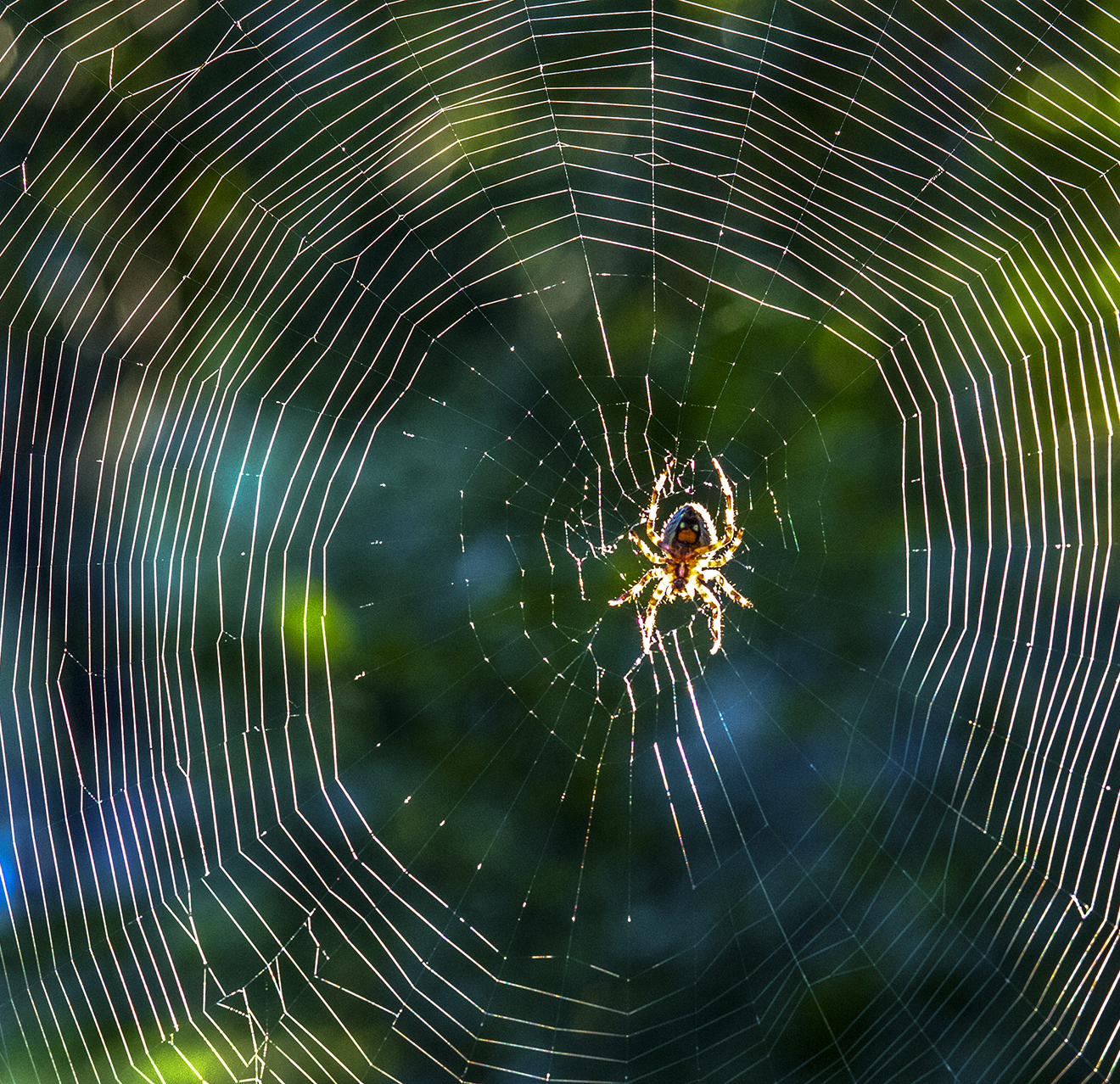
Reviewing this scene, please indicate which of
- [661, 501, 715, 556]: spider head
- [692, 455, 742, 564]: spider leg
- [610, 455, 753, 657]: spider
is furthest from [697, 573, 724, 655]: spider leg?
[661, 501, 715, 556]: spider head

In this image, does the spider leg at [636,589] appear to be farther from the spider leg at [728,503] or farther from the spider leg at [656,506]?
the spider leg at [728,503]

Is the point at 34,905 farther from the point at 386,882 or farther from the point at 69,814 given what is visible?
the point at 386,882

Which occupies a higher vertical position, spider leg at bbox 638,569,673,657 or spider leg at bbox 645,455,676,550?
spider leg at bbox 645,455,676,550

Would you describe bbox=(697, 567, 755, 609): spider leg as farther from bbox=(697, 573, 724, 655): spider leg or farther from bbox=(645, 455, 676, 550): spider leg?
bbox=(645, 455, 676, 550): spider leg

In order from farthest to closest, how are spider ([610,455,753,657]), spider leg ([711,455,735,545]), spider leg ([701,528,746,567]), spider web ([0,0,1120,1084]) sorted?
1. spider leg ([701,528,746,567])
2. spider ([610,455,753,657])
3. spider leg ([711,455,735,545])
4. spider web ([0,0,1120,1084])

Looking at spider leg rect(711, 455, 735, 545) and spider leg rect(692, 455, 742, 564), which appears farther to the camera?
spider leg rect(692, 455, 742, 564)

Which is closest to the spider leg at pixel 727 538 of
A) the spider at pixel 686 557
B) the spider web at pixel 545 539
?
the spider at pixel 686 557

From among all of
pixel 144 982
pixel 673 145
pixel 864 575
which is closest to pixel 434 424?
pixel 673 145
